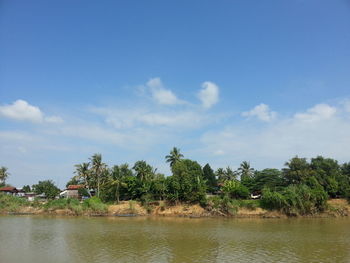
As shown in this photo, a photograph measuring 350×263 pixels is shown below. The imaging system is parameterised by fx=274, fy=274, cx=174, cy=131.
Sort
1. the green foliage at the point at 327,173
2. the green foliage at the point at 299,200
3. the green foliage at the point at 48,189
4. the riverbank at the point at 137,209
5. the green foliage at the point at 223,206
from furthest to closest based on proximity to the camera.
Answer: the green foliage at the point at 48,189
the green foliage at the point at 327,173
the green foliage at the point at 223,206
the riverbank at the point at 137,209
the green foliage at the point at 299,200

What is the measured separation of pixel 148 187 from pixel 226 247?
34453 millimetres

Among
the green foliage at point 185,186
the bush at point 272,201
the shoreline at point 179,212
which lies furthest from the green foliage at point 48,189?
the bush at point 272,201

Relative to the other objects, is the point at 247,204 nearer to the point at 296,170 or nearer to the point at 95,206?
the point at 296,170

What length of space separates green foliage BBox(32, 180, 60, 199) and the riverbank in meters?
16.5

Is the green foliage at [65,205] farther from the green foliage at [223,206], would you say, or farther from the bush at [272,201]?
the bush at [272,201]

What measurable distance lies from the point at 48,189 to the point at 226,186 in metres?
48.9

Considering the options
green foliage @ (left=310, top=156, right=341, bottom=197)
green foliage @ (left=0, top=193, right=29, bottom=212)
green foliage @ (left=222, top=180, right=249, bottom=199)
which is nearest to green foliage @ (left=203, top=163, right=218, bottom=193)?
green foliage @ (left=222, top=180, right=249, bottom=199)

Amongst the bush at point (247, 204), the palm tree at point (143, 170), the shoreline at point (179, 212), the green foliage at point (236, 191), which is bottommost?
the shoreline at point (179, 212)

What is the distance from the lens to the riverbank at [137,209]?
159 feet

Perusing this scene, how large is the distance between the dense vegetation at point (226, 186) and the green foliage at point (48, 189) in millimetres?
12437

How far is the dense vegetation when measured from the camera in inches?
1873

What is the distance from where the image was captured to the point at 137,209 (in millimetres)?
52625

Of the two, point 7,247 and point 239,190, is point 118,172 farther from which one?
point 7,247

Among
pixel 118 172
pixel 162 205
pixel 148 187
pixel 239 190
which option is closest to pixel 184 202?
pixel 162 205
